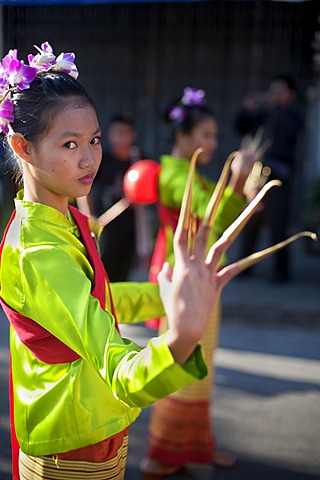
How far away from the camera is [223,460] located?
134 inches

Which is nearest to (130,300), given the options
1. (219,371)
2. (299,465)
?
(299,465)

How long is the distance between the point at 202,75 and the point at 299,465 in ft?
20.9

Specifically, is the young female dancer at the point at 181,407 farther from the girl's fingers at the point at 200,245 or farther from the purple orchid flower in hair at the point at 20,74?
the girl's fingers at the point at 200,245

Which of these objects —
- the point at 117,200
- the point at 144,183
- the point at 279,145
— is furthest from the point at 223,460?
the point at 279,145

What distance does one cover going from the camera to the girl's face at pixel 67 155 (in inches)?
69.2

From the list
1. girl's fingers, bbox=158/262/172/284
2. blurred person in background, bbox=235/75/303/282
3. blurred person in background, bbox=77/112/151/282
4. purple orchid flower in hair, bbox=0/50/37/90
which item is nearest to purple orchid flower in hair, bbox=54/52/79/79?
purple orchid flower in hair, bbox=0/50/37/90

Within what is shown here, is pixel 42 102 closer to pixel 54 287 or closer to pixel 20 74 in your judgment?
pixel 20 74

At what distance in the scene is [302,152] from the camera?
908 centimetres

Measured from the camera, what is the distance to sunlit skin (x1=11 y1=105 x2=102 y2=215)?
176 cm

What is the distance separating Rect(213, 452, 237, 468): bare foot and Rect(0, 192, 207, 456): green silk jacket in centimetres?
160

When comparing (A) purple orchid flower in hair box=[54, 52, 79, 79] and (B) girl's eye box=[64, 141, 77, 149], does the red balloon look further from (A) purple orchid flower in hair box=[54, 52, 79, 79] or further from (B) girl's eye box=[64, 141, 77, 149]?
(B) girl's eye box=[64, 141, 77, 149]

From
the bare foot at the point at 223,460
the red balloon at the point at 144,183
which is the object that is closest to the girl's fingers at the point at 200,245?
the red balloon at the point at 144,183

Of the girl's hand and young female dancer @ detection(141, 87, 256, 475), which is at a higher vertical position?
the girl's hand

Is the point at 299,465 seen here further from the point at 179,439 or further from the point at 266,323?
the point at 266,323
